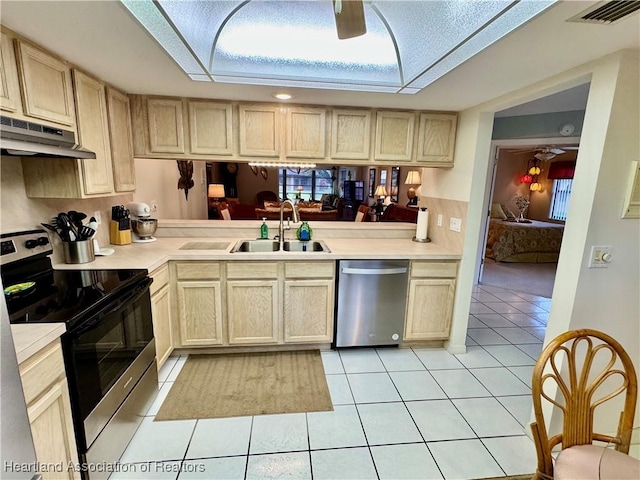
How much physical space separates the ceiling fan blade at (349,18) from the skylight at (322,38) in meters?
0.50

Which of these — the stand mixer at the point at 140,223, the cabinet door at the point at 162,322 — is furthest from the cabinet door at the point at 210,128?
the cabinet door at the point at 162,322

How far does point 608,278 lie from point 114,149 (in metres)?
3.23

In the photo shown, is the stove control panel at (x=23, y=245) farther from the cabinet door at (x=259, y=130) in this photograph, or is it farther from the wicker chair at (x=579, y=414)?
the wicker chair at (x=579, y=414)

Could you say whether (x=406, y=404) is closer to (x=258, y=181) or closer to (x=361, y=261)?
(x=361, y=261)

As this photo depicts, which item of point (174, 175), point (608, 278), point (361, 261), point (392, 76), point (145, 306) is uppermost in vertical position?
point (392, 76)

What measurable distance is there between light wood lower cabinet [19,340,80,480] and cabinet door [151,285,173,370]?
857 mm

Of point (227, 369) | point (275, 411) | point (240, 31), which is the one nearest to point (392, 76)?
point (240, 31)

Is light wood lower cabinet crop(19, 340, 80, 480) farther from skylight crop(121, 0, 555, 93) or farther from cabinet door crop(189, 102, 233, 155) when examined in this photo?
cabinet door crop(189, 102, 233, 155)

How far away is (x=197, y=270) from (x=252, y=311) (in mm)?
553

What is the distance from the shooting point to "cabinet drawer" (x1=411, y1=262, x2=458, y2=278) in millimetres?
2654

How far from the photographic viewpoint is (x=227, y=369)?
2459mm

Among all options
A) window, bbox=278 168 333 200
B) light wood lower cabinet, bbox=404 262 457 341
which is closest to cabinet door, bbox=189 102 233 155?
light wood lower cabinet, bbox=404 262 457 341

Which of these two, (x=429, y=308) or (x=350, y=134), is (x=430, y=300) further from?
(x=350, y=134)

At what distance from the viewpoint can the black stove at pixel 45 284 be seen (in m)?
1.32
